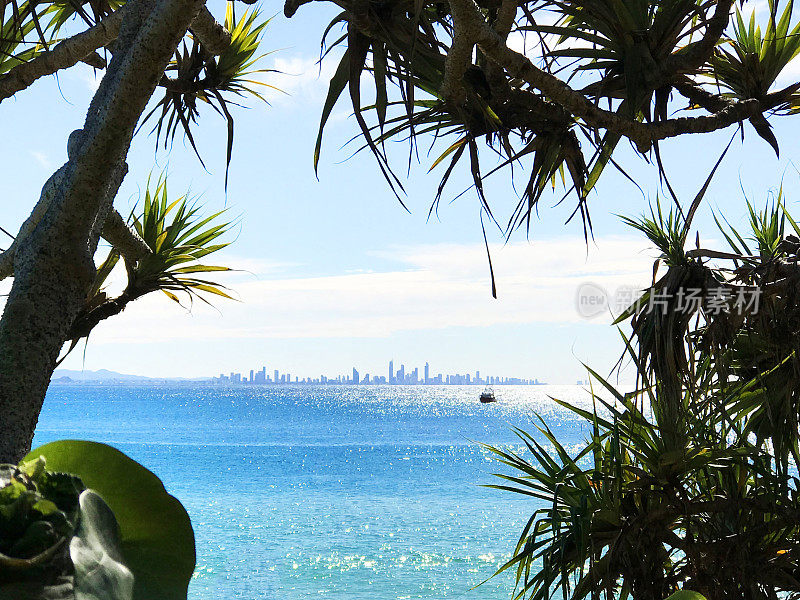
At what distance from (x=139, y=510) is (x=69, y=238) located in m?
0.29

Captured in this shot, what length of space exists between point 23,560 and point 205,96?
2.86 m

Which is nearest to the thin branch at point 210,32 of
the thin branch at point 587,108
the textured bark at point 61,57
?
the textured bark at point 61,57

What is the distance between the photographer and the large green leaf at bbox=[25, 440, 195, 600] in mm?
343

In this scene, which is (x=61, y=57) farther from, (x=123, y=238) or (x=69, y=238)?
(x=69, y=238)

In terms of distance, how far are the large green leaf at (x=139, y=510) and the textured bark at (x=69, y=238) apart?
0.43 ft

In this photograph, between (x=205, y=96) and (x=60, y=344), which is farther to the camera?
(x=205, y=96)

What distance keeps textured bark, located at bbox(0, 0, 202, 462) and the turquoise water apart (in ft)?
11.5

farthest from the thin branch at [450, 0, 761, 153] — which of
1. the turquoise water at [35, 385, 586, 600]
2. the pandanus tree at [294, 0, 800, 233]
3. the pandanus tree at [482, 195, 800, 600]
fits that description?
the turquoise water at [35, 385, 586, 600]

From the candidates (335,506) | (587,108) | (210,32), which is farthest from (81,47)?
(335,506)

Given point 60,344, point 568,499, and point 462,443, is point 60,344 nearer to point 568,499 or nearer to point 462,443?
point 568,499

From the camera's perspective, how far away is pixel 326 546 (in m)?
20.0

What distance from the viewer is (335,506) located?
26.4 m

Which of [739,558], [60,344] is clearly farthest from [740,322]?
[60,344]

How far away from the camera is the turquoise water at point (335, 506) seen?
658 inches
